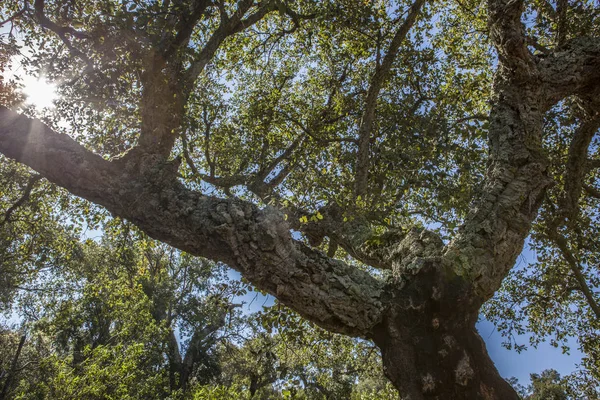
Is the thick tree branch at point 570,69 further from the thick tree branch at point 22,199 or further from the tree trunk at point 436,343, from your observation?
the thick tree branch at point 22,199

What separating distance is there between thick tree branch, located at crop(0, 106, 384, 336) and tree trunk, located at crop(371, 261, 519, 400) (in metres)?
0.26

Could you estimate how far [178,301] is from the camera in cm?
2380

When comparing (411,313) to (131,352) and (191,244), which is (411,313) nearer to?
(191,244)

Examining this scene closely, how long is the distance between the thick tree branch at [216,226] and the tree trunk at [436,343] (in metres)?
0.26

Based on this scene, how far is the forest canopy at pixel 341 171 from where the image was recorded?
135 inches

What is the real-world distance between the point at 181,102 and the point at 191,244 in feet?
9.10

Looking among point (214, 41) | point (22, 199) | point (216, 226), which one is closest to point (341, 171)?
point (214, 41)

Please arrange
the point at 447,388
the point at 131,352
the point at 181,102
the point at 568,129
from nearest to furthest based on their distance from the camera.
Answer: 1. the point at 447,388
2. the point at 181,102
3. the point at 568,129
4. the point at 131,352

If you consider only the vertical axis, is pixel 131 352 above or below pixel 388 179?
below

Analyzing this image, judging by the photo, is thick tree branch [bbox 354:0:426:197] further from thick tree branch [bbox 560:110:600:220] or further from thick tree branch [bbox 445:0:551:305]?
thick tree branch [bbox 560:110:600:220]

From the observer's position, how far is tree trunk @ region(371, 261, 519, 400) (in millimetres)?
2959

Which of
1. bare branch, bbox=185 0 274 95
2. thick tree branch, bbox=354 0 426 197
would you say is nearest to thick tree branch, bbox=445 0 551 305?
thick tree branch, bbox=354 0 426 197

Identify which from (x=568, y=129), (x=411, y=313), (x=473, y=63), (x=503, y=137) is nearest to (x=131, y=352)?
(x=411, y=313)

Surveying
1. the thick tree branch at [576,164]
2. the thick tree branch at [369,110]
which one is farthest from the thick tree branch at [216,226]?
the thick tree branch at [576,164]
